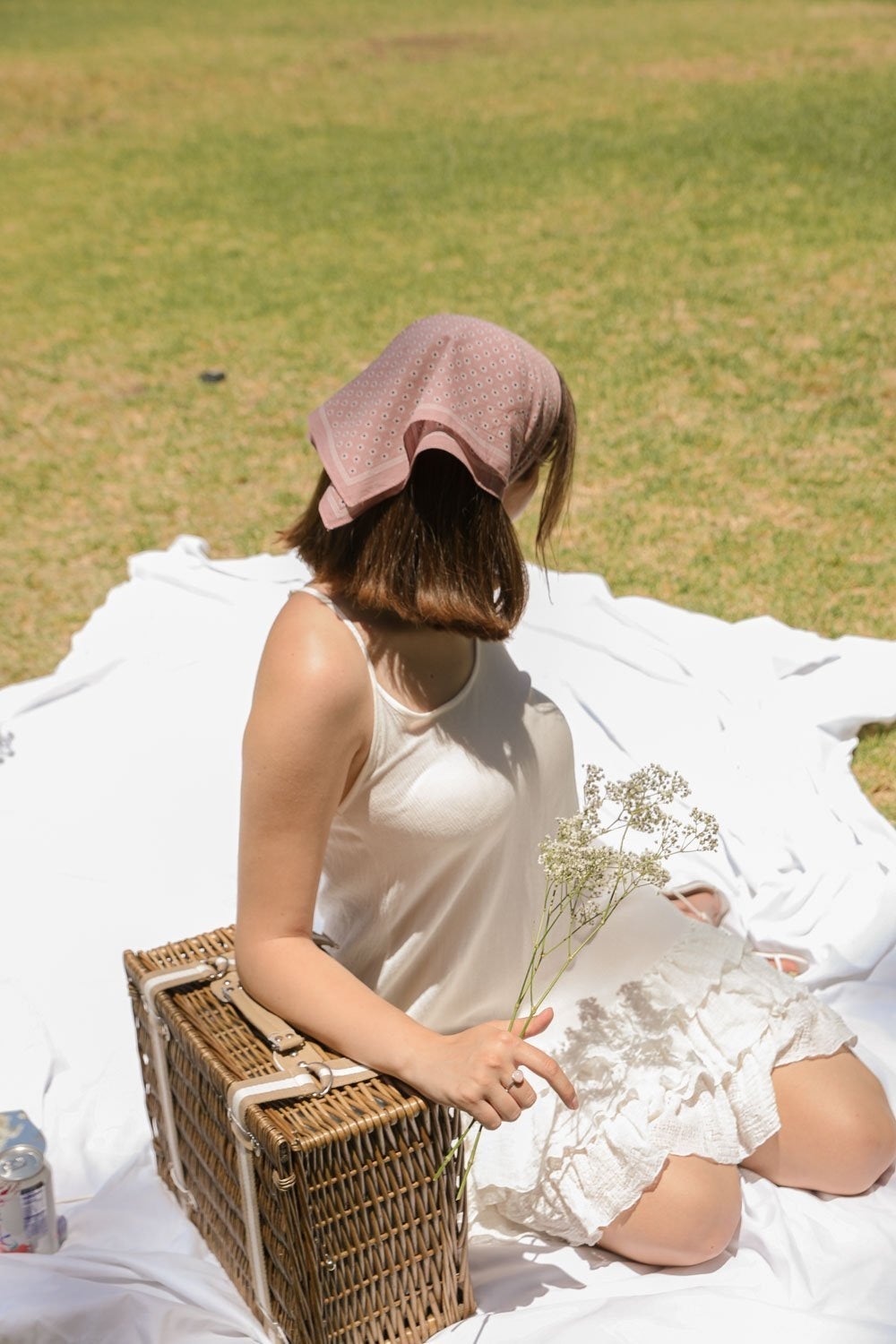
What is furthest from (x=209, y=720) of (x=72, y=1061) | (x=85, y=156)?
(x=85, y=156)

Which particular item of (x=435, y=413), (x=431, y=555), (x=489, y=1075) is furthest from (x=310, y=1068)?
(x=435, y=413)

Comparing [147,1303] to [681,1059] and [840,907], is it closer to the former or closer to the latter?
[681,1059]

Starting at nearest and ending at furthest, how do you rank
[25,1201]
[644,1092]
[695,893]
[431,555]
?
1. [431,555]
2. [644,1092]
3. [25,1201]
4. [695,893]

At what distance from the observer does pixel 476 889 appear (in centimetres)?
212

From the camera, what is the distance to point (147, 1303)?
213 cm

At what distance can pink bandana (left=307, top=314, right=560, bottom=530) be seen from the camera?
1915 mm

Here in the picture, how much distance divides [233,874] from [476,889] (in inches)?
53.8

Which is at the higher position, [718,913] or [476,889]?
[476,889]

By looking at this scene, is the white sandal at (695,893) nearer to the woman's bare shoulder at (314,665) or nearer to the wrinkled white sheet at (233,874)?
the wrinkled white sheet at (233,874)

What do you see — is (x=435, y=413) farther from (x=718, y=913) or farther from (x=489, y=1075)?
(x=718, y=913)

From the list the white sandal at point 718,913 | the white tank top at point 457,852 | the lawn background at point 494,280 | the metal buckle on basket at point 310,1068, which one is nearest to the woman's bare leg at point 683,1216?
the white tank top at point 457,852

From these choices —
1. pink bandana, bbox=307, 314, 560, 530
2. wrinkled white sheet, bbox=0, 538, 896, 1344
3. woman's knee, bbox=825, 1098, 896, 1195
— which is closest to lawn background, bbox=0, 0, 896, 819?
wrinkled white sheet, bbox=0, 538, 896, 1344

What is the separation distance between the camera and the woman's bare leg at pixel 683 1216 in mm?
2100

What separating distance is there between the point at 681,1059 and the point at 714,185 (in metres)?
8.35
